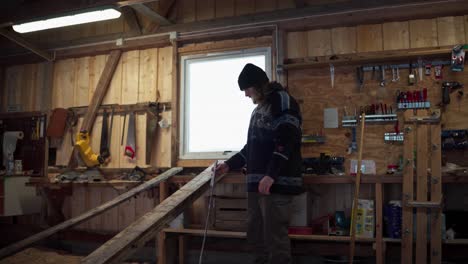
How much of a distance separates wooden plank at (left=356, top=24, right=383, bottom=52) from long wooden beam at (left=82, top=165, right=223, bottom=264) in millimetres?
2339

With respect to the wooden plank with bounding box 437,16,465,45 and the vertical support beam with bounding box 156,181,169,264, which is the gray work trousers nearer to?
the vertical support beam with bounding box 156,181,169,264

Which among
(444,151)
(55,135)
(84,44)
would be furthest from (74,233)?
(444,151)

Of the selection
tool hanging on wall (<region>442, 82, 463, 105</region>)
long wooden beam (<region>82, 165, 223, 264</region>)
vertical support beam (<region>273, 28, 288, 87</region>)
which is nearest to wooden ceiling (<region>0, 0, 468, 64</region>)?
vertical support beam (<region>273, 28, 288, 87</region>)

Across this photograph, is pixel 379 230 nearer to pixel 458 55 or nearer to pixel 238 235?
pixel 238 235

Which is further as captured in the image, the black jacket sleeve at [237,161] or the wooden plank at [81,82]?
the wooden plank at [81,82]

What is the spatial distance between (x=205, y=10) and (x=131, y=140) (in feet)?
5.71

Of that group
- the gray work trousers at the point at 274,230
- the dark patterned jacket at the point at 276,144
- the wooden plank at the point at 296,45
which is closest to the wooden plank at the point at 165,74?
the wooden plank at the point at 296,45

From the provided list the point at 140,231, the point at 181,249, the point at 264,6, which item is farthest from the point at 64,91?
the point at 140,231

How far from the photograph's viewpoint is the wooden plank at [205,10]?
4734 mm

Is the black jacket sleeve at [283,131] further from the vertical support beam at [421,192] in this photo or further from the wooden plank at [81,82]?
the wooden plank at [81,82]

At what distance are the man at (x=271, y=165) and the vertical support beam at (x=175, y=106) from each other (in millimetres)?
1679

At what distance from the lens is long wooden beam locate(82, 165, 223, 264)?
1874 millimetres

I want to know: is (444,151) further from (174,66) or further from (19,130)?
(19,130)

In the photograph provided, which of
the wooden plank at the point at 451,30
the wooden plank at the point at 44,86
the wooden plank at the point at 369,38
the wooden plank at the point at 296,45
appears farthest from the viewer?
the wooden plank at the point at 44,86
